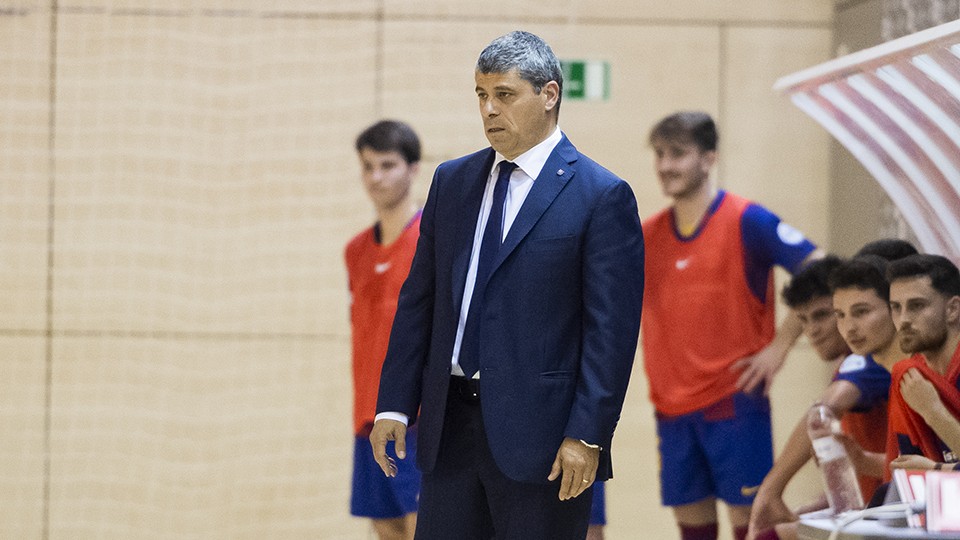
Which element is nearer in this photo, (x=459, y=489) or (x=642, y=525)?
(x=459, y=489)

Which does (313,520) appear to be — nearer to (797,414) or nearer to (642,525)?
(642,525)

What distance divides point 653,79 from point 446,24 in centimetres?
108

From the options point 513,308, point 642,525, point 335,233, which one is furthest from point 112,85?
point 513,308

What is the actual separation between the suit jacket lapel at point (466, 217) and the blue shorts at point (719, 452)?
2.71m

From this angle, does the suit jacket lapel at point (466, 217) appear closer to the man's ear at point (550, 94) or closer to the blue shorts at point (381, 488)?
the man's ear at point (550, 94)

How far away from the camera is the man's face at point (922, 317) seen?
395 centimetres

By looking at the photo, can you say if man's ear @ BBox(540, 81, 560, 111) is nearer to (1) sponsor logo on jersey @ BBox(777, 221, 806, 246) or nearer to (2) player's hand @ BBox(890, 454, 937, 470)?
(2) player's hand @ BBox(890, 454, 937, 470)

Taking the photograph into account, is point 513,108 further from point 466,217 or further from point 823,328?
point 823,328

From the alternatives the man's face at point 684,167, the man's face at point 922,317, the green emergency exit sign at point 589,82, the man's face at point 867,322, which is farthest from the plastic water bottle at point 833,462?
the green emergency exit sign at point 589,82

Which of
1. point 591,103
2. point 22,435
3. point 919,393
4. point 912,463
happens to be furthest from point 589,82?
point 912,463

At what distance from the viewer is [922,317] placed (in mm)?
3949

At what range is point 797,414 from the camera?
689 centimetres

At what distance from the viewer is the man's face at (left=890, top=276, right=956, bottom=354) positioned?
3.95m

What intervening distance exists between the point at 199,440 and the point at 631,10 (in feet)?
10.1
